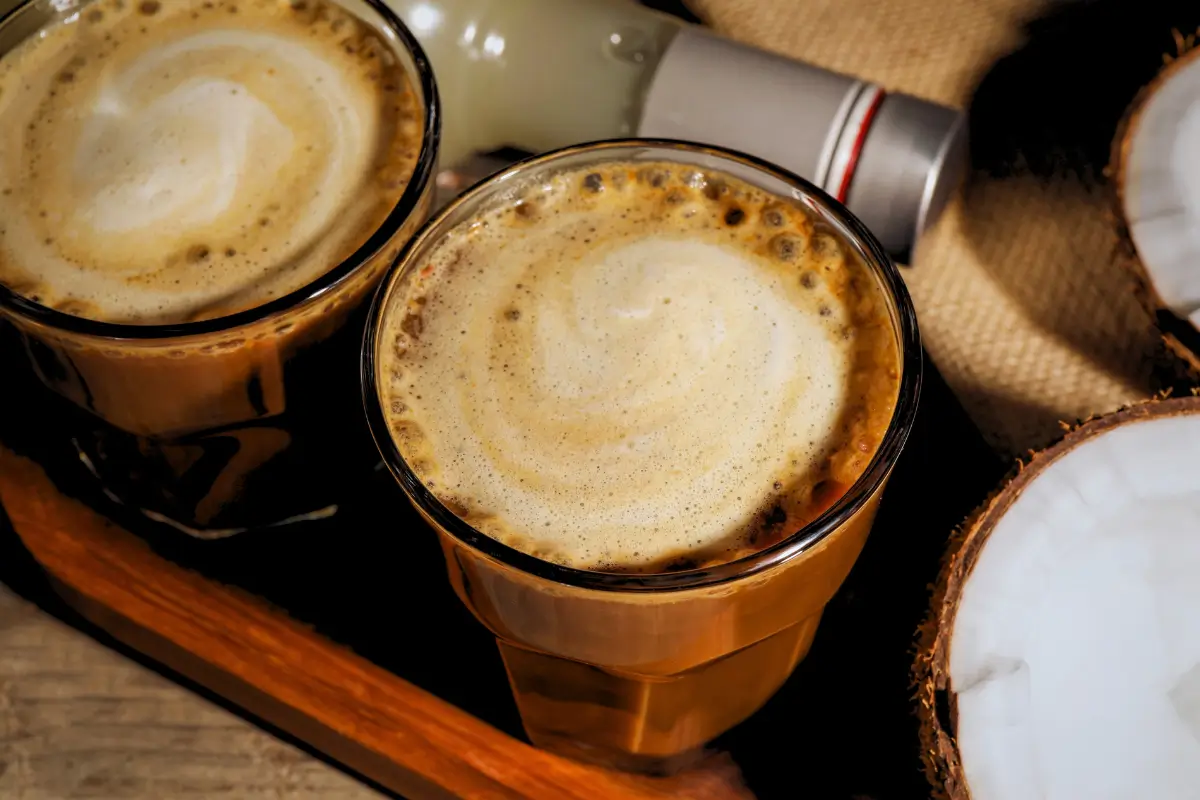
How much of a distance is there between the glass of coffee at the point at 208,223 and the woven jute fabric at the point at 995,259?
1.03 feet

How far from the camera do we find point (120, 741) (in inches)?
23.3

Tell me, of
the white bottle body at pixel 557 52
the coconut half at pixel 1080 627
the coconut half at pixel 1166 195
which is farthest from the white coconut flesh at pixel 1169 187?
the white bottle body at pixel 557 52

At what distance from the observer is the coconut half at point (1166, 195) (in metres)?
0.56

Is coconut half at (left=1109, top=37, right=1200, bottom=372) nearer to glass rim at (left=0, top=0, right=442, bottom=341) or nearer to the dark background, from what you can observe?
the dark background

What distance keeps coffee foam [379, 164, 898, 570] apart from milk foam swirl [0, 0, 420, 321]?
0.26ft

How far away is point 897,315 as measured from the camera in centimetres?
45

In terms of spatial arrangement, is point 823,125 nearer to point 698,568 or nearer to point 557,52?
point 557,52

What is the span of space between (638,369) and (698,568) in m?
0.09

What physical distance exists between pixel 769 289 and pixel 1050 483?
5.6 inches

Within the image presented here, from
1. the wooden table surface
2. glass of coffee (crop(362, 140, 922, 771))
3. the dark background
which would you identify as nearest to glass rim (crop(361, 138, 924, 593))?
glass of coffee (crop(362, 140, 922, 771))

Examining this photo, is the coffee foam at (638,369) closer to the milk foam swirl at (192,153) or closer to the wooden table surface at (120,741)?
the milk foam swirl at (192,153)

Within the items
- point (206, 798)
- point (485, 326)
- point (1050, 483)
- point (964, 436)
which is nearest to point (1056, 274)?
point (964, 436)

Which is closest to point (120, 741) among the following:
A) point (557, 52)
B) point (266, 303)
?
point (266, 303)

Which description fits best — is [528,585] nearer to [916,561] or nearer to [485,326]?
[485,326]
